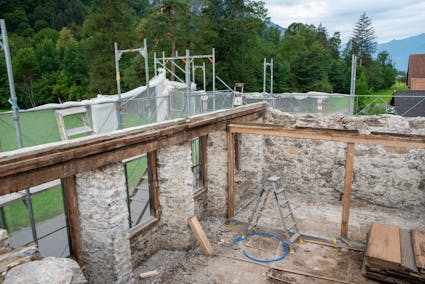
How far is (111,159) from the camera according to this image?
5.28 metres

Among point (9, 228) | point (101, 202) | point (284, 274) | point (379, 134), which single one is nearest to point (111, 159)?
point (101, 202)

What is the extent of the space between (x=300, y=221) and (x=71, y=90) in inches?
1456

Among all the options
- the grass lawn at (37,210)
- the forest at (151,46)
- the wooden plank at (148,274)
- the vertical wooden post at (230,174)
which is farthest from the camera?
the forest at (151,46)

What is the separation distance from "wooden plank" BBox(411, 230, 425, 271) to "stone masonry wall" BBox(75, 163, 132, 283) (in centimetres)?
514

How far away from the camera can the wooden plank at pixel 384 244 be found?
5988 mm

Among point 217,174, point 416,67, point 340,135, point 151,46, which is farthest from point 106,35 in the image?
point 416,67

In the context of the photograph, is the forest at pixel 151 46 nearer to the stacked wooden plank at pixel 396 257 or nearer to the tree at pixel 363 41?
the tree at pixel 363 41

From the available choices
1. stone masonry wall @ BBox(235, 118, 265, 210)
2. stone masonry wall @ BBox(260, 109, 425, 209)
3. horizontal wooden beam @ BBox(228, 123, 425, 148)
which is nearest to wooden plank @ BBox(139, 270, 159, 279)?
horizontal wooden beam @ BBox(228, 123, 425, 148)

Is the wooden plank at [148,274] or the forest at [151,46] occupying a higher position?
the forest at [151,46]

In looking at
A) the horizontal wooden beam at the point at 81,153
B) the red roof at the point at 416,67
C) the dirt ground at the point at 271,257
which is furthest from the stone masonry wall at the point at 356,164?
the red roof at the point at 416,67

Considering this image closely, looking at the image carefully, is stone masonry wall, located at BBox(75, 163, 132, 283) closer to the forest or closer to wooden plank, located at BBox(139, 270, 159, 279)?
wooden plank, located at BBox(139, 270, 159, 279)

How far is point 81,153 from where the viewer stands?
15.6ft

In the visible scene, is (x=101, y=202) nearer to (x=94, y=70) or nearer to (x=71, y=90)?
(x=94, y=70)

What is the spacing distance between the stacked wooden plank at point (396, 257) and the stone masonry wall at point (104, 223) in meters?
4.60
